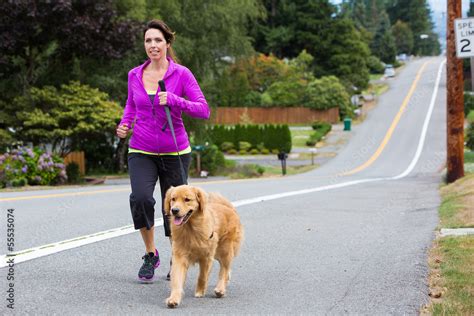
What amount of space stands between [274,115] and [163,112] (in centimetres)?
7186

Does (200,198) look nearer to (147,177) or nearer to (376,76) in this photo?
(147,177)

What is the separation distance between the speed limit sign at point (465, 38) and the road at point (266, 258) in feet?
8.59

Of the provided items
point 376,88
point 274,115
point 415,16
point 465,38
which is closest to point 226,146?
point 274,115

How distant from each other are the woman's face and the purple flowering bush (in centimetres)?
1740

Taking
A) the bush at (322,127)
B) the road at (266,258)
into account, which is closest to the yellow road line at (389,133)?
the bush at (322,127)

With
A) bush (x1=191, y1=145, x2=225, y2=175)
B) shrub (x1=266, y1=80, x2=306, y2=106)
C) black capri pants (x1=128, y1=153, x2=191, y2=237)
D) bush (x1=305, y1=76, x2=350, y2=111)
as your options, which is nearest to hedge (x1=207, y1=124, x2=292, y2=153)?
bush (x1=305, y1=76, x2=350, y2=111)

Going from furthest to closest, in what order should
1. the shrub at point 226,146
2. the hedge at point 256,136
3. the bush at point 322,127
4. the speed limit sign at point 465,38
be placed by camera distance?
the bush at point 322,127
the shrub at point 226,146
the hedge at point 256,136
the speed limit sign at point 465,38

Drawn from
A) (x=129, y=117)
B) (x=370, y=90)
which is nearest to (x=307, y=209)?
(x=129, y=117)

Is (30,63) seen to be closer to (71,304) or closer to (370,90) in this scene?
(71,304)

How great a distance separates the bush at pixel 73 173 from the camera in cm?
3060

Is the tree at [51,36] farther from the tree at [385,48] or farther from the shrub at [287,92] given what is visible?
the tree at [385,48]

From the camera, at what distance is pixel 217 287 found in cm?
671

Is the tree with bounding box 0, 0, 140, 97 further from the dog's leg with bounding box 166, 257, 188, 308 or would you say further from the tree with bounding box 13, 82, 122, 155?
the dog's leg with bounding box 166, 257, 188, 308

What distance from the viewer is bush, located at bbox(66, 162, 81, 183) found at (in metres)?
30.6
